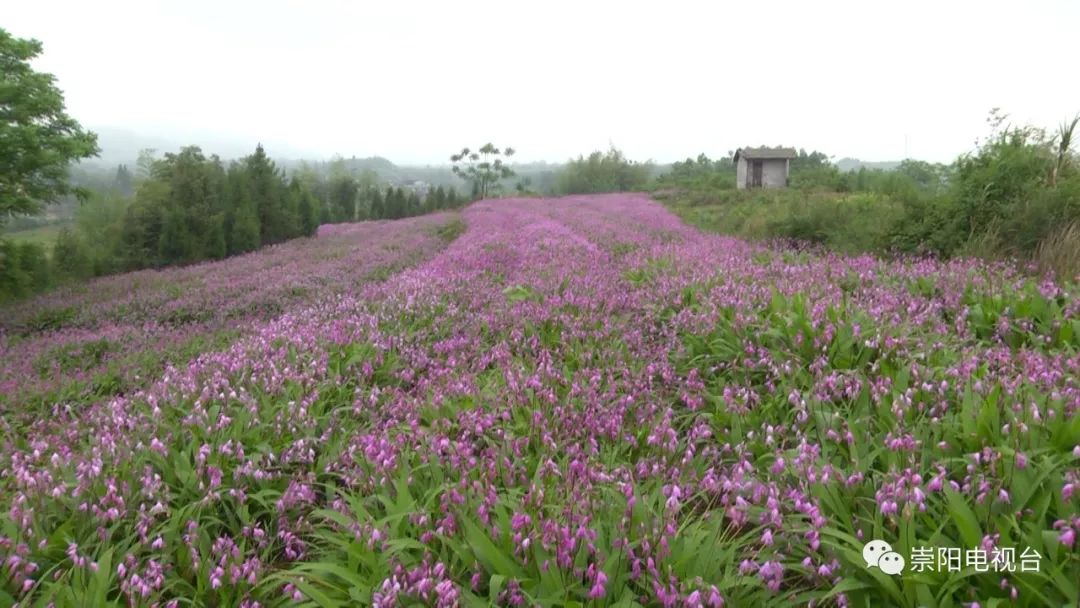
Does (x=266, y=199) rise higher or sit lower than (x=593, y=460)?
higher

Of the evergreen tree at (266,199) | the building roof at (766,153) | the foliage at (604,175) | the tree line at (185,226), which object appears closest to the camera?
the tree line at (185,226)

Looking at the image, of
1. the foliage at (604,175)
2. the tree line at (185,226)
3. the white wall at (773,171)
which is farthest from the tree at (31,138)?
the foliage at (604,175)

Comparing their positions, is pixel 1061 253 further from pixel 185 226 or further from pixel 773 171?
pixel 773 171

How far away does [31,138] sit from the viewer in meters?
14.9

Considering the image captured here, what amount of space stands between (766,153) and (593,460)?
1946 inches

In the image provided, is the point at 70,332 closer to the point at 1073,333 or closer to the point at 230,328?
the point at 230,328

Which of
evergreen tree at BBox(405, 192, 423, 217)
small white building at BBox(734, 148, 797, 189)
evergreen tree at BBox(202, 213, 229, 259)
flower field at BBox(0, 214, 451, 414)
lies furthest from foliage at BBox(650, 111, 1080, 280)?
evergreen tree at BBox(405, 192, 423, 217)

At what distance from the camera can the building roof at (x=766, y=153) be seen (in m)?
46.3

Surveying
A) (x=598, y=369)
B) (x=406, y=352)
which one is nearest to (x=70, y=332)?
(x=406, y=352)

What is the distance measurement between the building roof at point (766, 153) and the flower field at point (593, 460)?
4327cm

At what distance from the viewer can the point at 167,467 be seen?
11.6 ft

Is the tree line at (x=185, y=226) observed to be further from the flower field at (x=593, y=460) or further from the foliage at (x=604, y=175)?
the foliage at (x=604, y=175)

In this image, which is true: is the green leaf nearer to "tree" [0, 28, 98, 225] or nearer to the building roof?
"tree" [0, 28, 98, 225]

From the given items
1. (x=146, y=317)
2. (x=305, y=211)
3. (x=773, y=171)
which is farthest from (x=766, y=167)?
(x=146, y=317)
